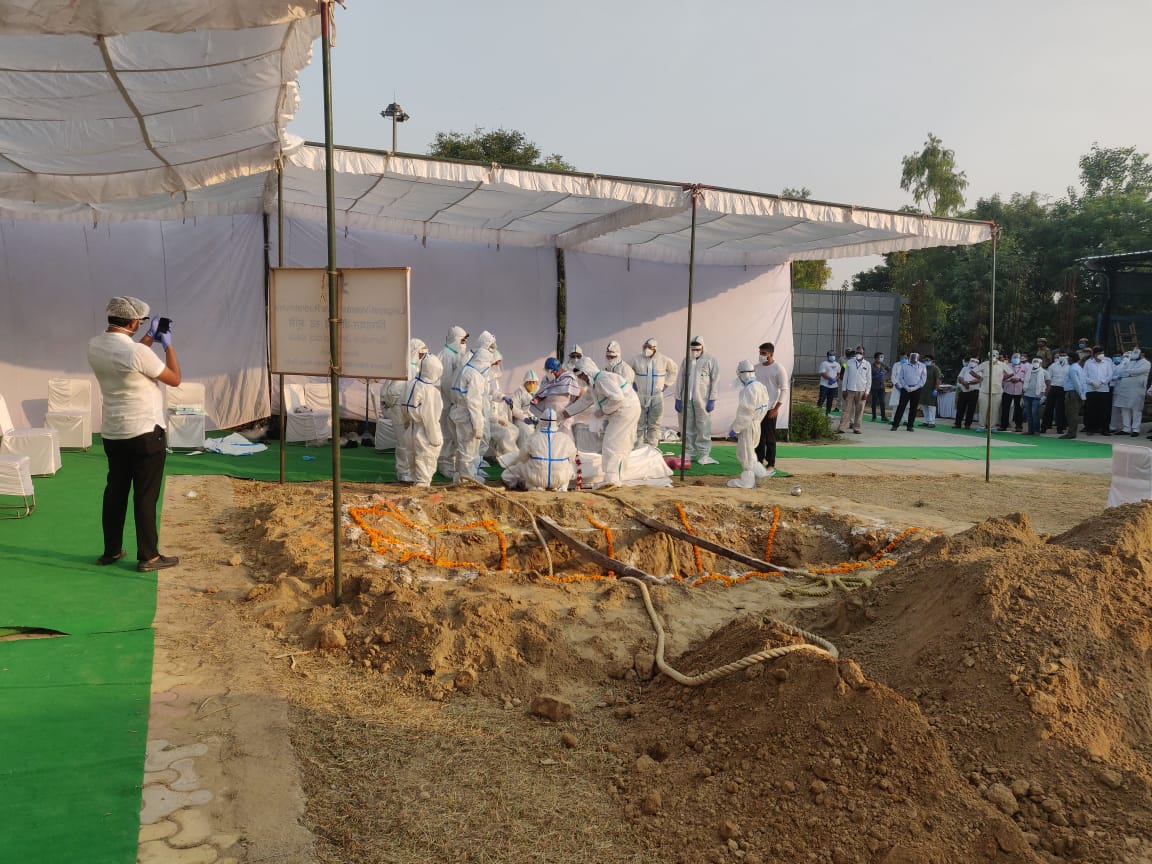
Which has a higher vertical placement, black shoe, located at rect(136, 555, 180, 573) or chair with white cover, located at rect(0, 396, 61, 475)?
chair with white cover, located at rect(0, 396, 61, 475)

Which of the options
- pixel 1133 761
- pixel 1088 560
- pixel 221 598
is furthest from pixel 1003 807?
pixel 221 598

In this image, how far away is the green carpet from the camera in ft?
8.27

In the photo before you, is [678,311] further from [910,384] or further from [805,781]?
[805,781]

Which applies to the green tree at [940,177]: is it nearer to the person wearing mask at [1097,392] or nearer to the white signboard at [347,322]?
the person wearing mask at [1097,392]

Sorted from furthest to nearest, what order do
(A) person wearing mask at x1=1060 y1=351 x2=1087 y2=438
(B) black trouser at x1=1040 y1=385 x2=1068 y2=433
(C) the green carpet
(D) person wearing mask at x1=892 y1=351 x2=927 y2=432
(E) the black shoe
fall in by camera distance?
(D) person wearing mask at x1=892 y1=351 x2=927 y2=432
(B) black trouser at x1=1040 y1=385 x2=1068 y2=433
(A) person wearing mask at x1=1060 y1=351 x2=1087 y2=438
(E) the black shoe
(C) the green carpet

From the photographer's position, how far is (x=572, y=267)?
14250mm

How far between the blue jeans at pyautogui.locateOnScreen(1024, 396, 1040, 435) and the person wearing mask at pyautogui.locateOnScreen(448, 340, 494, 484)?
13.4 m

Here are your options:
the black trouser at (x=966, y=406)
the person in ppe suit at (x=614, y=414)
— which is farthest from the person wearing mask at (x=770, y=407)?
the black trouser at (x=966, y=406)

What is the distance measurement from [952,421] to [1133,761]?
65.1 feet

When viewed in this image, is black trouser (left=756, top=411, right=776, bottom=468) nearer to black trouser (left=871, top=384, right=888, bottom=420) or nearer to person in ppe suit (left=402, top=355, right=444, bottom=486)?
person in ppe suit (left=402, top=355, right=444, bottom=486)

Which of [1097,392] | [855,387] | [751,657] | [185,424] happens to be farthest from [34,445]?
[1097,392]

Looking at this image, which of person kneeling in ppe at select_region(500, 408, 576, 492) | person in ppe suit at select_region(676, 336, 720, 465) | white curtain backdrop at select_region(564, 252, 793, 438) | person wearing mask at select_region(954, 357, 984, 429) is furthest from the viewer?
Result: person wearing mask at select_region(954, 357, 984, 429)

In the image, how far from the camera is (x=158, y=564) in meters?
5.30

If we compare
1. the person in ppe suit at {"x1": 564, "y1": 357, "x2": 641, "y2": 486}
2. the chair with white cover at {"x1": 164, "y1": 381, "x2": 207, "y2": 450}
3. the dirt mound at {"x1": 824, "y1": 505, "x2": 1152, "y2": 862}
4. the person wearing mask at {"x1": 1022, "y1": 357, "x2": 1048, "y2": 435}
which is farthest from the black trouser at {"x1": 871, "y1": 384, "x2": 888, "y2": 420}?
the dirt mound at {"x1": 824, "y1": 505, "x2": 1152, "y2": 862}
